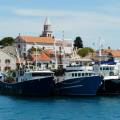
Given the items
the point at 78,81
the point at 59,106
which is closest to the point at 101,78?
the point at 78,81

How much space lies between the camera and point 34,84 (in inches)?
2948

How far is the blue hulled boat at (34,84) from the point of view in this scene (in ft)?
245

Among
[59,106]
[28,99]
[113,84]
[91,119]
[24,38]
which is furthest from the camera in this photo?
[24,38]

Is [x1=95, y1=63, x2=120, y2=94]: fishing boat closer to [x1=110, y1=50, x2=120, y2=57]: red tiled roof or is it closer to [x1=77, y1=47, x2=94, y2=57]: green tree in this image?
[x1=110, y1=50, x2=120, y2=57]: red tiled roof

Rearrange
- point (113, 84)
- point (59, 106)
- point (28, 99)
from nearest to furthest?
point (59, 106)
point (28, 99)
point (113, 84)

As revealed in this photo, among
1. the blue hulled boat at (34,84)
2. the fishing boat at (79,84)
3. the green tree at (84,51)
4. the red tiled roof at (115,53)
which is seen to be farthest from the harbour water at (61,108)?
the green tree at (84,51)

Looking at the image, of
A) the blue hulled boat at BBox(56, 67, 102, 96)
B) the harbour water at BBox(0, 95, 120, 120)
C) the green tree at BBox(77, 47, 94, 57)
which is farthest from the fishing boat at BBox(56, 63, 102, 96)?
the green tree at BBox(77, 47, 94, 57)

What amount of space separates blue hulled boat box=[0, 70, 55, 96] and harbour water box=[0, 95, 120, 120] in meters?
1.45

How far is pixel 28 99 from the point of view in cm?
7400

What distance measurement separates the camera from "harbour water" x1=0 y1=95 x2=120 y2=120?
56.2m

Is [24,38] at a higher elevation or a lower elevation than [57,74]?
higher

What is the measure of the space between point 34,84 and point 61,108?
11943 mm

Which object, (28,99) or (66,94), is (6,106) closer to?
(28,99)

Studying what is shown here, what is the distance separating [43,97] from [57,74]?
11814 millimetres
